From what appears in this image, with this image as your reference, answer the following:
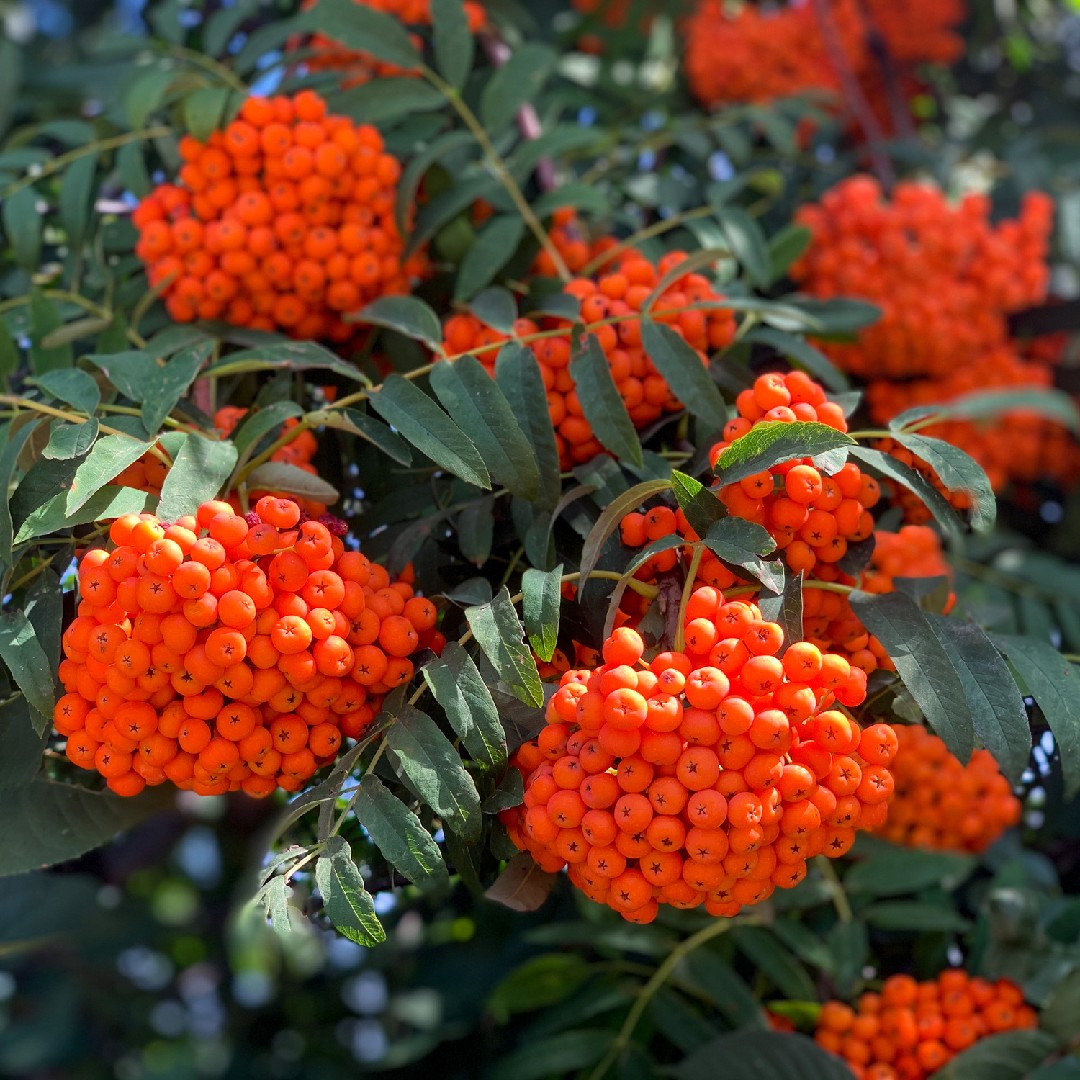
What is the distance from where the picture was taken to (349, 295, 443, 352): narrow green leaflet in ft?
5.63

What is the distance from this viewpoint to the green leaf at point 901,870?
2.04m

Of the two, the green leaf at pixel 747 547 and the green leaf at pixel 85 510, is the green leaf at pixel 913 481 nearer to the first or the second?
the green leaf at pixel 747 547

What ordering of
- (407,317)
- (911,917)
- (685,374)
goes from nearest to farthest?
(685,374)
(407,317)
(911,917)

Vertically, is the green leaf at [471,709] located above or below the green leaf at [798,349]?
above

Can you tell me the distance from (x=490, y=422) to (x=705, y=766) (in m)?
0.55

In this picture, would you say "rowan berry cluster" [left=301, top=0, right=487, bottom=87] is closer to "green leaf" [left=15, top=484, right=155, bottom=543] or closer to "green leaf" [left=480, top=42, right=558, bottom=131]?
"green leaf" [left=480, top=42, right=558, bottom=131]

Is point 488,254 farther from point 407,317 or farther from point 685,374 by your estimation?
point 685,374

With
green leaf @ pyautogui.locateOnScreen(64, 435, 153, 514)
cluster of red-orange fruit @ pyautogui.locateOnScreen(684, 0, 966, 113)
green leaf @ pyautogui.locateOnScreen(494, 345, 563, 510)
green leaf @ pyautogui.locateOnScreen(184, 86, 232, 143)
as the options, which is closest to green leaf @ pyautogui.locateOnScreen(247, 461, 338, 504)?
green leaf @ pyautogui.locateOnScreen(64, 435, 153, 514)

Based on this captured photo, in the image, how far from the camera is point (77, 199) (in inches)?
80.8

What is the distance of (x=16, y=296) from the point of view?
7.09 feet

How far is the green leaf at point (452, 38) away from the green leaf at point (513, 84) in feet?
0.20

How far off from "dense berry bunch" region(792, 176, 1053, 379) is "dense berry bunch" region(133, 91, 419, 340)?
1.06 meters

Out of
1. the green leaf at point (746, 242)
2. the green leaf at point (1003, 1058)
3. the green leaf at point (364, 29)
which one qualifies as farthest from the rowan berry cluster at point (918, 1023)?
the green leaf at point (364, 29)

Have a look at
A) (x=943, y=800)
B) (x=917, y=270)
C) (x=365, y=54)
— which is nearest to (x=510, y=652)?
(x=943, y=800)
